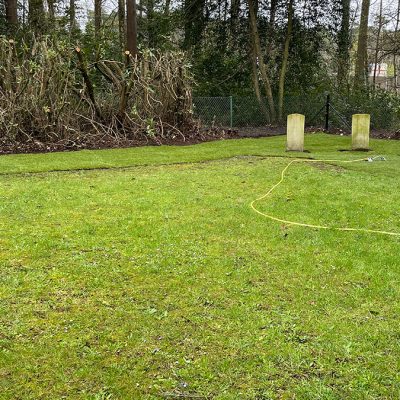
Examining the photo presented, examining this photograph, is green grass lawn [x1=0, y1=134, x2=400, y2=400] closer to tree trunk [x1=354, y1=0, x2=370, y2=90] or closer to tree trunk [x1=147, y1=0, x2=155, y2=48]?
tree trunk [x1=354, y1=0, x2=370, y2=90]

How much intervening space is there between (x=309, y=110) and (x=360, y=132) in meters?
5.91

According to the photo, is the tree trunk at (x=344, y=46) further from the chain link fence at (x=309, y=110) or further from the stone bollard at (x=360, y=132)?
the stone bollard at (x=360, y=132)

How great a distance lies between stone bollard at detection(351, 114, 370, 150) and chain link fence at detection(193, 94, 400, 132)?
4.35 m

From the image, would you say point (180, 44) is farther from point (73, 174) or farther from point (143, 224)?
point (143, 224)

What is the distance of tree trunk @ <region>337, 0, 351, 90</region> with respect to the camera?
1688 centimetres

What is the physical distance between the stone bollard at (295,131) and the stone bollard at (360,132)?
4.09 ft

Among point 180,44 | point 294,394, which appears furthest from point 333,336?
point 180,44

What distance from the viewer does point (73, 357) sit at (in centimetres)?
222

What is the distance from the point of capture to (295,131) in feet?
32.0

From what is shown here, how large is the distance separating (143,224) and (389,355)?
2.53 m

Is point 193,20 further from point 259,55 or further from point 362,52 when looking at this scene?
point 362,52

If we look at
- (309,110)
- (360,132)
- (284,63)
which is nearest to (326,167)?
(360,132)

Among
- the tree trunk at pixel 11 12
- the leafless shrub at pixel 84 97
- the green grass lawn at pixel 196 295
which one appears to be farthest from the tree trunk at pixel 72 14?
the green grass lawn at pixel 196 295

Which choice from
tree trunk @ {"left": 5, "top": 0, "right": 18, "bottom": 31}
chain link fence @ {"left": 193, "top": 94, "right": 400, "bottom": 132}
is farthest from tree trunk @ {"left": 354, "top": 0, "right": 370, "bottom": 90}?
tree trunk @ {"left": 5, "top": 0, "right": 18, "bottom": 31}
